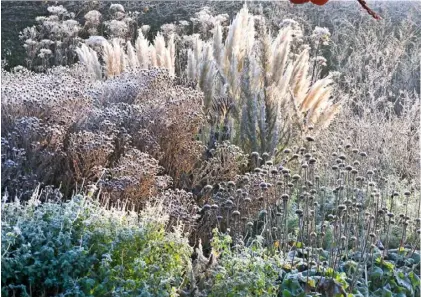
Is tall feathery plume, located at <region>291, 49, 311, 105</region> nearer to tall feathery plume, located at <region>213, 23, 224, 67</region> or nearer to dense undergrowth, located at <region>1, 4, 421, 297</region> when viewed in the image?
dense undergrowth, located at <region>1, 4, 421, 297</region>

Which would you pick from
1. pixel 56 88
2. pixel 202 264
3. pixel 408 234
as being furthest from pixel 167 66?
pixel 202 264

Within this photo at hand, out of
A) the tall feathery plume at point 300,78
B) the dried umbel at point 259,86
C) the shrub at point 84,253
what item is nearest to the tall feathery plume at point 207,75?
the dried umbel at point 259,86

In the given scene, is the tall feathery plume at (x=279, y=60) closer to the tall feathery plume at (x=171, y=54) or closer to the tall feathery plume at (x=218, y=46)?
the tall feathery plume at (x=218, y=46)

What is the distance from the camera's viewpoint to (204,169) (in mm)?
3004

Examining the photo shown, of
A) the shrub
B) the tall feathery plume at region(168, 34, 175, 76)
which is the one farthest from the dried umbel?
the shrub

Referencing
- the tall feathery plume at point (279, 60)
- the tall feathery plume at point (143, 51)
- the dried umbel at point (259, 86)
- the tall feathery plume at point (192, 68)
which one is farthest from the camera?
the tall feathery plume at point (143, 51)

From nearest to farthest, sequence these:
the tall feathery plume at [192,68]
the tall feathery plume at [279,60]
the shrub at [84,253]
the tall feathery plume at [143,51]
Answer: the shrub at [84,253] < the tall feathery plume at [279,60] < the tall feathery plume at [192,68] < the tall feathery plume at [143,51]

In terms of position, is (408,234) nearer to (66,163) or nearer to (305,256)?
(305,256)

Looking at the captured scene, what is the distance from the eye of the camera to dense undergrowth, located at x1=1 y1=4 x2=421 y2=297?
195 centimetres

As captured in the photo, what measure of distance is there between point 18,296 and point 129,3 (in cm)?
251

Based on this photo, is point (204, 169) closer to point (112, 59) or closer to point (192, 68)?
point (192, 68)

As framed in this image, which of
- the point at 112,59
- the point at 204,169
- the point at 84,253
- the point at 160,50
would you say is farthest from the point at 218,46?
the point at 84,253

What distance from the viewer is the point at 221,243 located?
2252 millimetres

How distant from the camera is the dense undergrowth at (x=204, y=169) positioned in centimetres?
195
